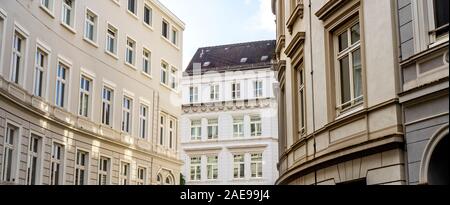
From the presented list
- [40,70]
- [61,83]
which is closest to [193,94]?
[61,83]

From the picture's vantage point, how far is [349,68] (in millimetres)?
6684

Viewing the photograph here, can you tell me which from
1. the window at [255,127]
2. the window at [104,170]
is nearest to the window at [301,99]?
the window at [255,127]

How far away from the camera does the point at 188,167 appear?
22.0 ft

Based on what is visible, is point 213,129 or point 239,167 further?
point 213,129

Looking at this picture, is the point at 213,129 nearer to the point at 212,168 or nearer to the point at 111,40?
the point at 212,168

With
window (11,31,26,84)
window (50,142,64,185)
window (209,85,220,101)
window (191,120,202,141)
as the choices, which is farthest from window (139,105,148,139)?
window (11,31,26,84)

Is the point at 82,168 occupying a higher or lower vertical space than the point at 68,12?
lower

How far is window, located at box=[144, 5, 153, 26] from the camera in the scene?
719cm

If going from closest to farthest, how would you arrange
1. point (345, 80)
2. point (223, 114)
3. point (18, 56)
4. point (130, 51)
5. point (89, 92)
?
point (18, 56) < point (89, 92) < point (345, 80) < point (130, 51) < point (223, 114)

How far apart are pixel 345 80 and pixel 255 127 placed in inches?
40.4

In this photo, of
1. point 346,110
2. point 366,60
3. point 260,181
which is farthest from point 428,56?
point 260,181

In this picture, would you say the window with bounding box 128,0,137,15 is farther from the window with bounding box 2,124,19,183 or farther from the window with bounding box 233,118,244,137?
the window with bounding box 2,124,19,183
